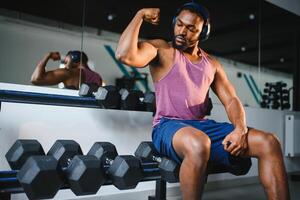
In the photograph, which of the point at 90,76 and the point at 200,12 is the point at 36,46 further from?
the point at 200,12

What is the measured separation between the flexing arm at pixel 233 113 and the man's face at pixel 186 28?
292 millimetres

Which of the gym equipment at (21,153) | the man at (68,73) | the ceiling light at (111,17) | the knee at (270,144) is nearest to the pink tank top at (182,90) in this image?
the knee at (270,144)

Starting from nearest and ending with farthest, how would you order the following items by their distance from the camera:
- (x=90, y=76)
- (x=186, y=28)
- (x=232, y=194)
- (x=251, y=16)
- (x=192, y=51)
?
(x=186, y=28) < (x=192, y=51) < (x=90, y=76) < (x=232, y=194) < (x=251, y=16)

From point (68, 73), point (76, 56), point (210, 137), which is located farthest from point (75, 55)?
point (210, 137)

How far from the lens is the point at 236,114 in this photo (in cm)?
166

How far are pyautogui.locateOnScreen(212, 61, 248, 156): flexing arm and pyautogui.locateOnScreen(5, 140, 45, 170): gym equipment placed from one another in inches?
33.9

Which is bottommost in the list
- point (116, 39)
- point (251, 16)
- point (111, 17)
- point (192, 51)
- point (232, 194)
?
point (232, 194)

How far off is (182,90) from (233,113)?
299 mm

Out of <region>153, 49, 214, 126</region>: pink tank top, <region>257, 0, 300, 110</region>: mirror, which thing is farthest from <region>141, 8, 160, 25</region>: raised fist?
<region>257, 0, 300, 110</region>: mirror

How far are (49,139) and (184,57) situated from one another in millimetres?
971

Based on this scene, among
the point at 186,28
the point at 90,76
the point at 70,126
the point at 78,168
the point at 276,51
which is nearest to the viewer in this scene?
the point at 78,168

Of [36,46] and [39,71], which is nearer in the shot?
[39,71]

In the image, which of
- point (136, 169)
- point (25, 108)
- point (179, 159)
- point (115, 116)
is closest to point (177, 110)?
point (179, 159)

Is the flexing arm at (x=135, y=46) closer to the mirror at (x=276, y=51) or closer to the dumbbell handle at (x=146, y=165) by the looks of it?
the dumbbell handle at (x=146, y=165)
